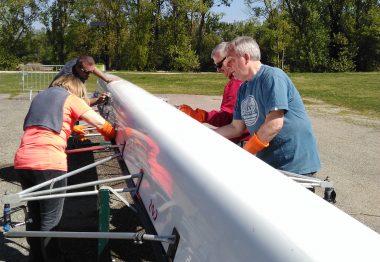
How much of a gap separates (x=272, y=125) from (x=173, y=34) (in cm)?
4458

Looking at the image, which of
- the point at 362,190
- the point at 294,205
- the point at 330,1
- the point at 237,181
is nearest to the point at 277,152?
the point at 237,181

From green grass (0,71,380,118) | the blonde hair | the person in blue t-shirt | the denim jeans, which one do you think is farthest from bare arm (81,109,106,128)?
green grass (0,71,380,118)

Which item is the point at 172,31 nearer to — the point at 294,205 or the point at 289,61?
the point at 289,61

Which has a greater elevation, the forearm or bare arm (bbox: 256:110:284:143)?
bare arm (bbox: 256:110:284:143)

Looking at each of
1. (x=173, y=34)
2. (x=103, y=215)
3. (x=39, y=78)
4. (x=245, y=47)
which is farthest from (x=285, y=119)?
(x=173, y=34)

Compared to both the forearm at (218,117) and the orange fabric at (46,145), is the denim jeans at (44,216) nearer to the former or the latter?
the orange fabric at (46,145)

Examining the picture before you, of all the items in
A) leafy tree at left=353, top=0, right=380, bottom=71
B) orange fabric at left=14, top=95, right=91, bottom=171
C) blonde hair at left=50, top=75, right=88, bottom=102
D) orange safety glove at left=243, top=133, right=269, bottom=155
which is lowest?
orange fabric at left=14, top=95, right=91, bottom=171

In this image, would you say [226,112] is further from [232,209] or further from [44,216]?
[232,209]

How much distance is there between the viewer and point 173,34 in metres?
46.3

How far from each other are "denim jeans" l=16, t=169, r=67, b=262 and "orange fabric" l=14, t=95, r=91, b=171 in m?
0.05

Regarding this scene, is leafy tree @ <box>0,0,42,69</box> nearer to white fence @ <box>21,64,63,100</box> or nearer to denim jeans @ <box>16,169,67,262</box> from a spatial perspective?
white fence @ <box>21,64,63,100</box>

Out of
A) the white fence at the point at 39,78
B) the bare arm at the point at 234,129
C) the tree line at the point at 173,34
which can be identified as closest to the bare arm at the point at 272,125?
the bare arm at the point at 234,129

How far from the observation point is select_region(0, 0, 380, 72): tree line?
44.7m

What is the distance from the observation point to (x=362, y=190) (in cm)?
596
